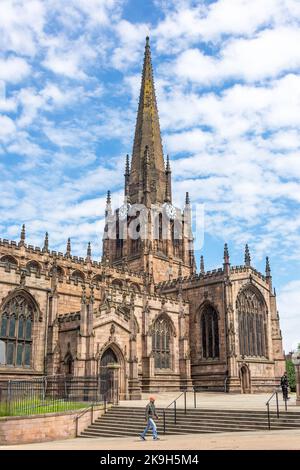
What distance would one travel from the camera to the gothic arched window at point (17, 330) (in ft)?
99.0

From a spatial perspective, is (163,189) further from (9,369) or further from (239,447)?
(239,447)

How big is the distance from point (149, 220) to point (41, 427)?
38103mm

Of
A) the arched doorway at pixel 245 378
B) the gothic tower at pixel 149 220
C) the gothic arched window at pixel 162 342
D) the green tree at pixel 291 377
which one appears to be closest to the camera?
the gothic arched window at pixel 162 342

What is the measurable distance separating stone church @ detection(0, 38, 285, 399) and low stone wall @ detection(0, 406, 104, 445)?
15.0 feet

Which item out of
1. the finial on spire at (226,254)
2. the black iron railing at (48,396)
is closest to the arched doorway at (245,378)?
the finial on spire at (226,254)

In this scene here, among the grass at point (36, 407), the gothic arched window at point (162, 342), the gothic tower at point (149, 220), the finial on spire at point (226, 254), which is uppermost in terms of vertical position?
the gothic tower at point (149, 220)

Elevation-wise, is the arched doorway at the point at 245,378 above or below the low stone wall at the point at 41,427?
above

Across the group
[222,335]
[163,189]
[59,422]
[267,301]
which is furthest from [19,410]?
[163,189]

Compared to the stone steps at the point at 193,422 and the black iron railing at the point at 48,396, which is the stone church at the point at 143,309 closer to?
the black iron railing at the point at 48,396

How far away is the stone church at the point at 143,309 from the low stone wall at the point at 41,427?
4.56 m

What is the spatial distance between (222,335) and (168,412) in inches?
802

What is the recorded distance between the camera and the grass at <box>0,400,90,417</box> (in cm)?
1906
